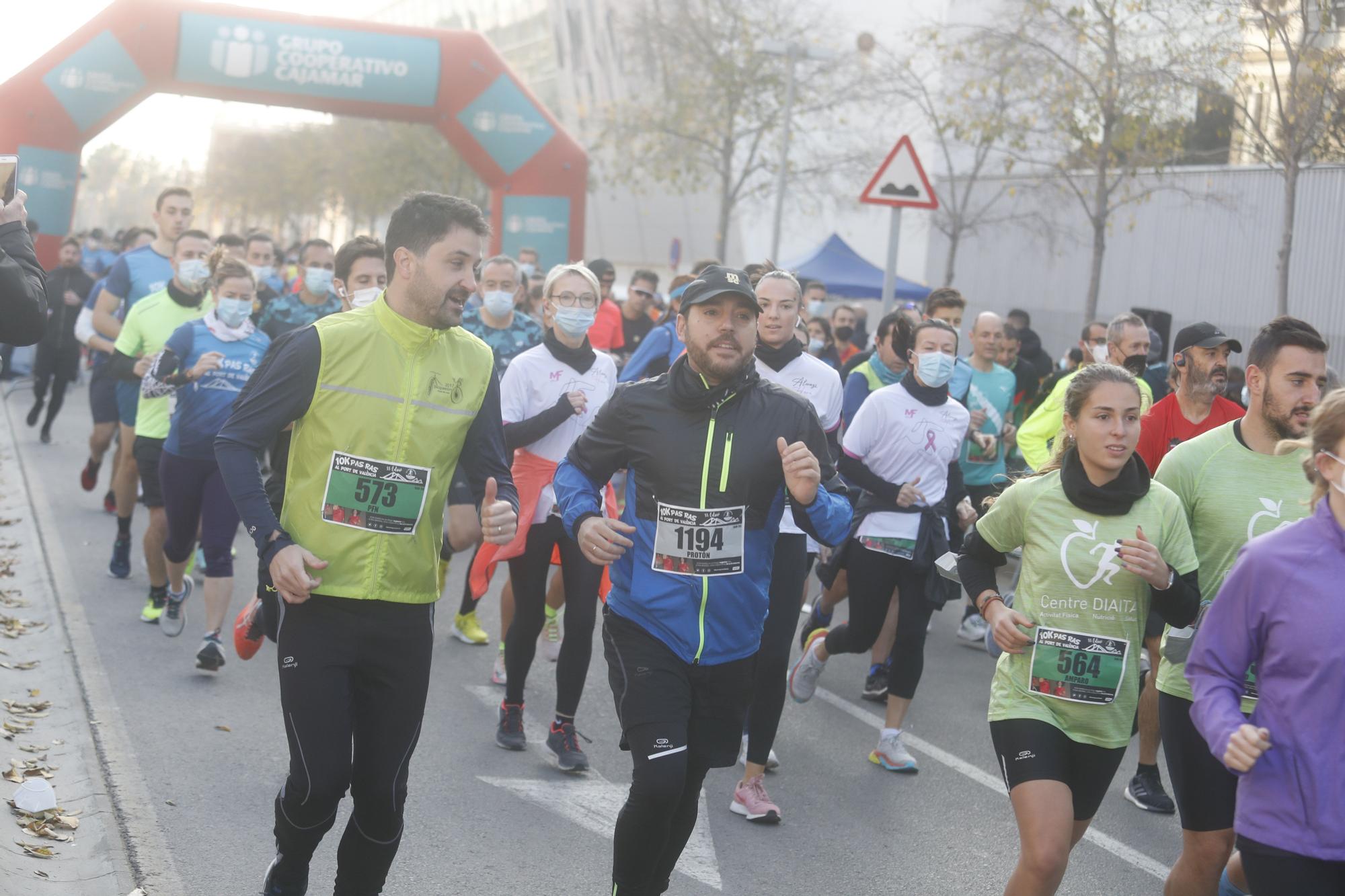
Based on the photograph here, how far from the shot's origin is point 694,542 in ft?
14.3

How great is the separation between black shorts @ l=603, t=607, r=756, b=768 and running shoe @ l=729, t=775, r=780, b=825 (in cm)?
150

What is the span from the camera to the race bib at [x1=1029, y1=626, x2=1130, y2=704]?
4.20 metres

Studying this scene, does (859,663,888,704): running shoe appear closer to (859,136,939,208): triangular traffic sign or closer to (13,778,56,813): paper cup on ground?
(13,778,56,813): paper cup on ground

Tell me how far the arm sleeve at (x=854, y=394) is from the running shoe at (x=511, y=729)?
2539mm

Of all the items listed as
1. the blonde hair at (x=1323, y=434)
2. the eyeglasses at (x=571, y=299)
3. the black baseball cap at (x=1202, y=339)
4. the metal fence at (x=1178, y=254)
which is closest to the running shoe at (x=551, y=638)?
the eyeglasses at (x=571, y=299)

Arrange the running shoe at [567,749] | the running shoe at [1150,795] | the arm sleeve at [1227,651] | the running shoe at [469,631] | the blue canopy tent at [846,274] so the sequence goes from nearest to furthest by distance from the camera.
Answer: the arm sleeve at [1227,651] < the running shoe at [567,749] < the running shoe at [1150,795] < the running shoe at [469,631] < the blue canopy tent at [846,274]

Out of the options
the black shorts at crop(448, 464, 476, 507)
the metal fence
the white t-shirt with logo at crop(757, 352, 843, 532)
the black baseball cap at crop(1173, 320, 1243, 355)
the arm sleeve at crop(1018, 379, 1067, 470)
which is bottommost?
the black shorts at crop(448, 464, 476, 507)

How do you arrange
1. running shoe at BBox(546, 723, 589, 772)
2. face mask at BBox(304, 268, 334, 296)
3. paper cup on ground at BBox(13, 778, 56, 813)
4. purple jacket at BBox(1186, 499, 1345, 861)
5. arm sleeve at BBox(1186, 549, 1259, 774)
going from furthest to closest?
face mask at BBox(304, 268, 334, 296) → running shoe at BBox(546, 723, 589, 772) → paper cup on ground at BBox(13, 778, 56, 813) → arm sleeve at BBox(1186, 549, 1259, 774) → purple jacket at BBox(1186, 499, 1345, 861)

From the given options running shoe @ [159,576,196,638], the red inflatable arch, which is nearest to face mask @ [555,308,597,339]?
running shoe @ [159,576,196,638]

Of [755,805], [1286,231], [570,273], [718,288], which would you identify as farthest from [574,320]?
[1286,231]

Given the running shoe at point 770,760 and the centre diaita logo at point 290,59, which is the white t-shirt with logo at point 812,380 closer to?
the running shoe at point 770,760

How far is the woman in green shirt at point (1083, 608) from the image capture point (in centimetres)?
415

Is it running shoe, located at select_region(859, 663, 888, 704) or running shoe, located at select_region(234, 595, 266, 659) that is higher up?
running shoe, located at select_region(234, 595, 266, 659)

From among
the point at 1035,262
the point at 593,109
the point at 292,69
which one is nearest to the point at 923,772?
the point at 292,69
